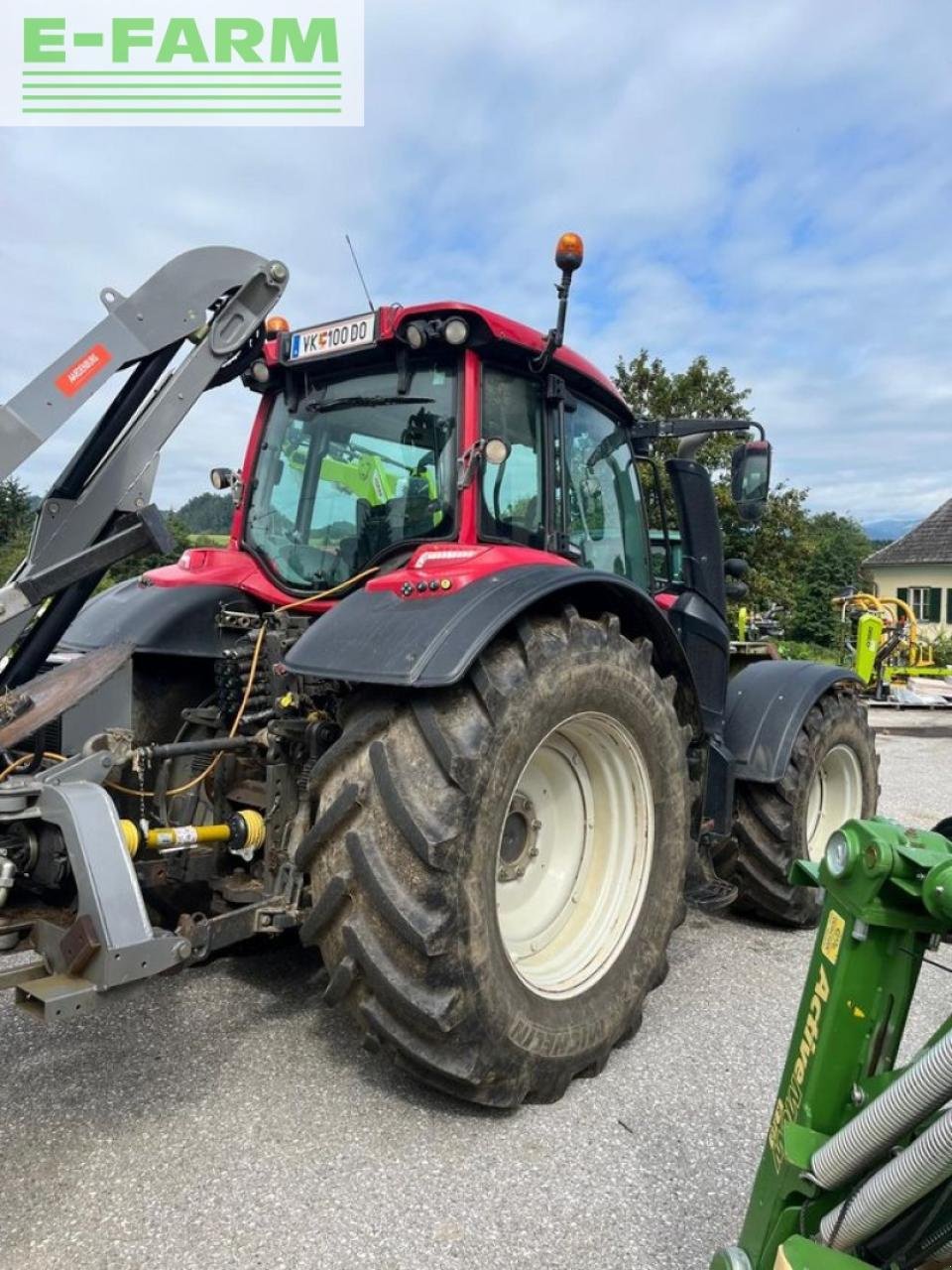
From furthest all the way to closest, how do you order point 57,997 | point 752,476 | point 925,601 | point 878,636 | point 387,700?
point 925,601, point 878,636, point 752,476, point 387,700, point 57,997

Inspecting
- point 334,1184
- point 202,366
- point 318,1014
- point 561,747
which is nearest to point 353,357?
point 202,366

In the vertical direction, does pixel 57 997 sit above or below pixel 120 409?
below

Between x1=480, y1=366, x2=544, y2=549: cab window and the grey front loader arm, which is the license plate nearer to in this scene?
the grey front loader arm

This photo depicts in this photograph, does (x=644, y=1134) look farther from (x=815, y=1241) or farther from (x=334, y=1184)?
(x=815, y=1241)

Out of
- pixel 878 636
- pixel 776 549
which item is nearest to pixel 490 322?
pixel 878 636

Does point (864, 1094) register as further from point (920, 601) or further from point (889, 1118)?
point (920, 601)

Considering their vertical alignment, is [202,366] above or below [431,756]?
above

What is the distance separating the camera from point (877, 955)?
1614mm

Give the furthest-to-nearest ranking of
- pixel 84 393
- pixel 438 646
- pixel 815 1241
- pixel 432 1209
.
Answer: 1. pixel 84 393
2. pixel 438 646
3. pixel 432 1209
4. pixel 815 1241

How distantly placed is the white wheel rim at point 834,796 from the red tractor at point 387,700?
534mm

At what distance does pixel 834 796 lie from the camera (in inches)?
192

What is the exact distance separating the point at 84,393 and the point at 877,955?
2593 mm

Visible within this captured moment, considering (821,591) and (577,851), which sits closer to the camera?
(577,851)

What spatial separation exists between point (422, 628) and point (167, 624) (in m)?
1.23
